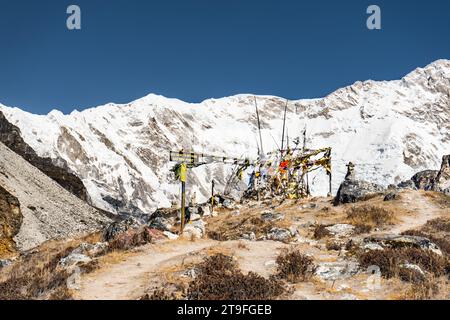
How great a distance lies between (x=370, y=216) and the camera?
25047mm

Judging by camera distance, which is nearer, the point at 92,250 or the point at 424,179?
the point at 92,250

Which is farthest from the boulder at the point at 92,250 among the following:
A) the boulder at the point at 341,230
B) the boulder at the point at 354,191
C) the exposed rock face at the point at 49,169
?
the exposed rock face at the point at 49,169

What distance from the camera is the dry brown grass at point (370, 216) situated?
23609 millimetres

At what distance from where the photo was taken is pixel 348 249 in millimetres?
14586

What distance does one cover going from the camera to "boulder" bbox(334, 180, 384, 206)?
33.5 metres

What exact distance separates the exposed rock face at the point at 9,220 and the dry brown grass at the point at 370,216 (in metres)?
26.5

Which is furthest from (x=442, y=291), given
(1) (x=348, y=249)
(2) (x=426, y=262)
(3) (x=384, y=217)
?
(3) (x=384, y=217)

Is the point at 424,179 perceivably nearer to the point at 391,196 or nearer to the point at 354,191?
the point at 354,191

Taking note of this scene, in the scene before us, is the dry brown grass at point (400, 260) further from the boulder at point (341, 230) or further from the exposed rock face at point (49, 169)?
the exposed rock face at point (49, 169)

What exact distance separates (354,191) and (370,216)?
31.7 feet

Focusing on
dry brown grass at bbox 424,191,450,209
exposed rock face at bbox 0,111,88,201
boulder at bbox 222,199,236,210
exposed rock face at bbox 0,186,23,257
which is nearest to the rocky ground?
dry brown grass at bbox 424,191,450,209

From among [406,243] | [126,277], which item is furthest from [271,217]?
[126,277]
